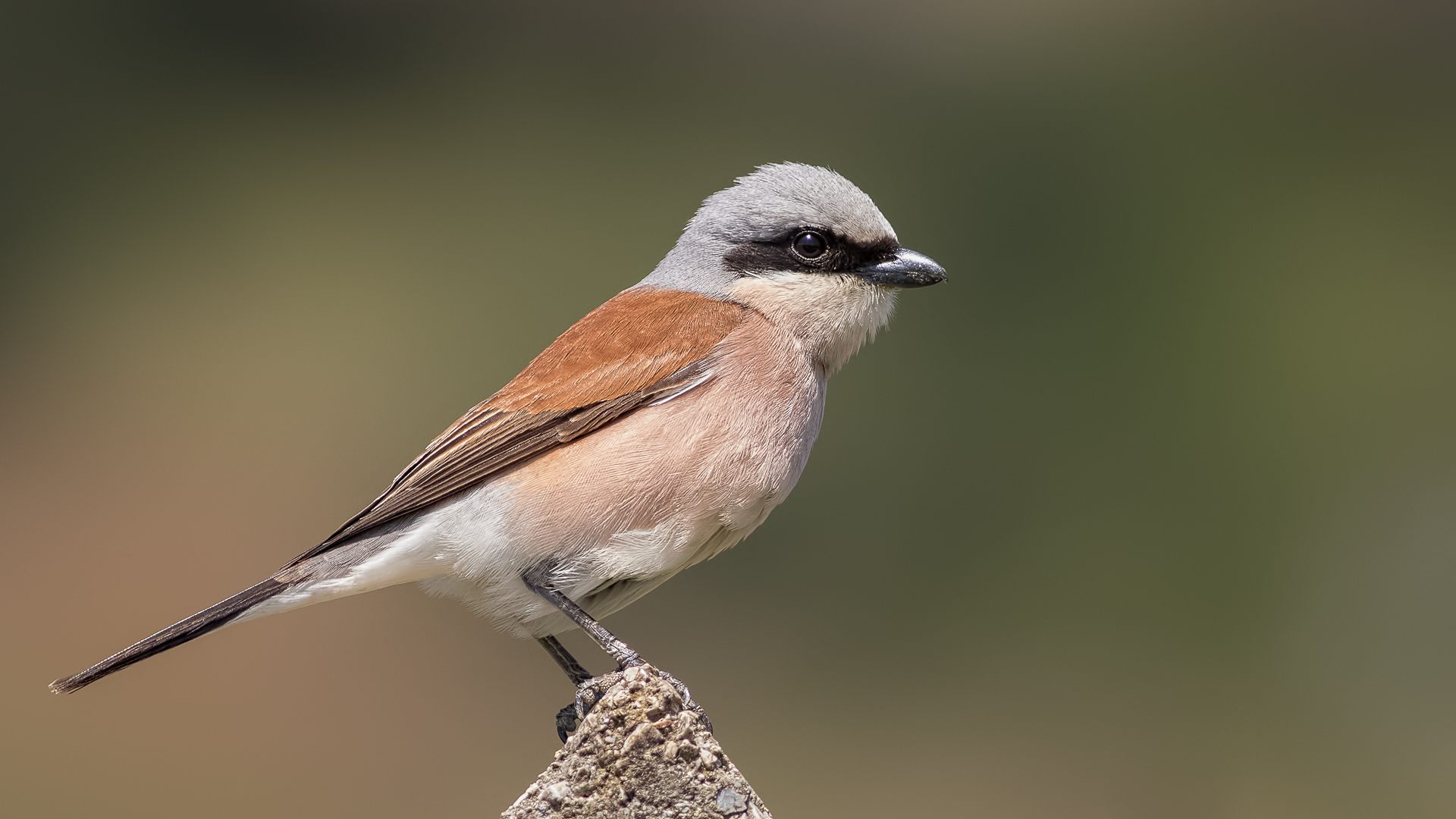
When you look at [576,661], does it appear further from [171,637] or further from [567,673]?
[171,637]

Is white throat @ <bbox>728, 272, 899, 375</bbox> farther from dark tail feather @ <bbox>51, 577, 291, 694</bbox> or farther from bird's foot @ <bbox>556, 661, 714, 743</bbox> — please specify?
dark tail feather @ <bbox>51, 577, 291, 694</bbox>

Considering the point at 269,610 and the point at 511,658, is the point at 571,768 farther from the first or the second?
the point at 511,658

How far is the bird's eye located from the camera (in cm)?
259

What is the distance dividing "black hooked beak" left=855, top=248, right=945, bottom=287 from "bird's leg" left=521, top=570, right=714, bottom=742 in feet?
3.34

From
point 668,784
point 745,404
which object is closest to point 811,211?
point 745,404

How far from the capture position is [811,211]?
2.57 metres

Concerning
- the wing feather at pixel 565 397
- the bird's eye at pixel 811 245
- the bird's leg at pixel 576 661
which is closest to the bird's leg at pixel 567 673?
the bird's leg at pixel 576 661

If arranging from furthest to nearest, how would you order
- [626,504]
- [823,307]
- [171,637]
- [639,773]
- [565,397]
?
A: 1. [823,307]
2. [565,397]
3. [626,504]
4. [171,637]
5. [639,773]

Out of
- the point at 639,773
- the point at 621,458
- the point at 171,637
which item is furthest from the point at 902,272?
the point at 171,637

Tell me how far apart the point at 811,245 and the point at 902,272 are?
224 mm

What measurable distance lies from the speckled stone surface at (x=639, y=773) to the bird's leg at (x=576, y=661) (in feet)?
0.26

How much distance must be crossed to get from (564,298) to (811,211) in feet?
11.2

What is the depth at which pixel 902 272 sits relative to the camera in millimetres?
2559

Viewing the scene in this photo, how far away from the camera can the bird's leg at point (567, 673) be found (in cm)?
240
